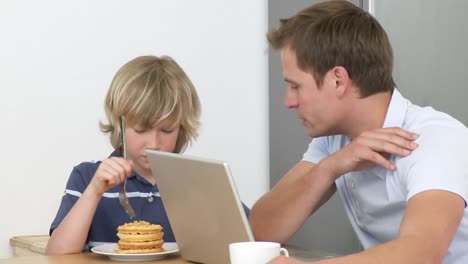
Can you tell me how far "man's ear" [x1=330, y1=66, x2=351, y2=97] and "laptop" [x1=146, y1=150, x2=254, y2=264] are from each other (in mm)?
410

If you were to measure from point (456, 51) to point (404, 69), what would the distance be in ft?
0.58

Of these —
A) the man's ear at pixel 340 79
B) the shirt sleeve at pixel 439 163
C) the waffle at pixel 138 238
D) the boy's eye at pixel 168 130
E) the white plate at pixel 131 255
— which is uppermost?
the man's ear at pixel 340 79

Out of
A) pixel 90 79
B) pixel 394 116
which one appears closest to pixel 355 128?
pixel 394 116

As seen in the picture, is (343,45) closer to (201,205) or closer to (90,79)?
(201,205)

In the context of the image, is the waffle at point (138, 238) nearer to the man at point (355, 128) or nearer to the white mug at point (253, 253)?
the man at point (355, 128)

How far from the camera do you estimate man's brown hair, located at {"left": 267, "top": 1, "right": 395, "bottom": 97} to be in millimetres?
1757

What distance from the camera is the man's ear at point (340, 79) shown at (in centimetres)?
175

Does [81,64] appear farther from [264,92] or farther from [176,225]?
[176,225]

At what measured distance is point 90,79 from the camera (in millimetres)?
2875

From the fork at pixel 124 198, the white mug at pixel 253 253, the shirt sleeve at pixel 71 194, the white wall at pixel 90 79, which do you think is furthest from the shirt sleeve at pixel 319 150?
the white wall at pixel 90 79

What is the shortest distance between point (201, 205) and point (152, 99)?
0.52 m

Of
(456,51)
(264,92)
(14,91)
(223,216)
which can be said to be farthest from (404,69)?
(223,216)

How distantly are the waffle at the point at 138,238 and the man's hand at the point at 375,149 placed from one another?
40 centimetres

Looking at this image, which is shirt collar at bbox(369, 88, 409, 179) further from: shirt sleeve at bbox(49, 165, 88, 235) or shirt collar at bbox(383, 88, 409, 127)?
shirt sleeve at bbox(49, 165, 88, 235)
